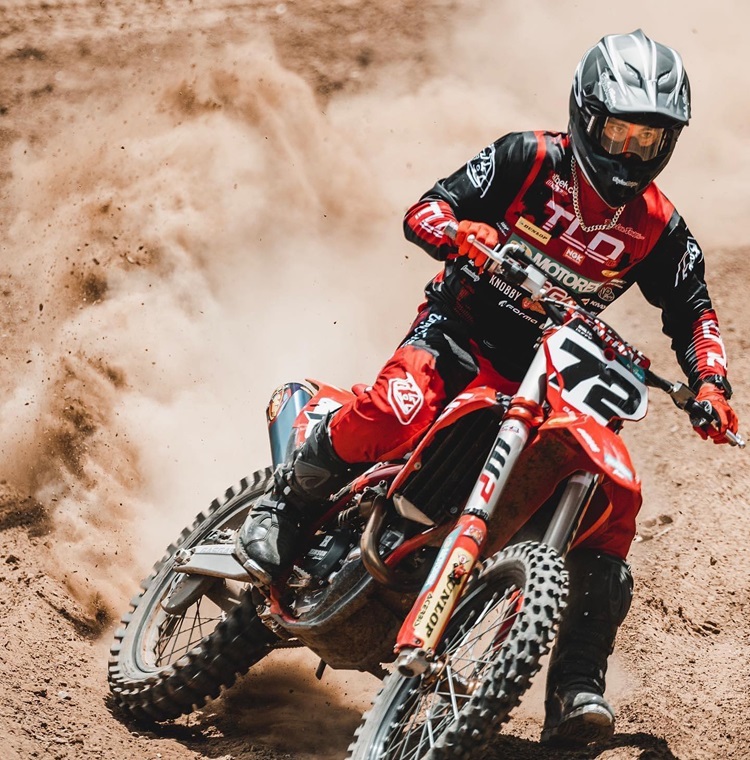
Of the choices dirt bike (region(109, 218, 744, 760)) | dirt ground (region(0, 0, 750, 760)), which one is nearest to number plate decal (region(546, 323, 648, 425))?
dirt bike (region(109, 218, 744, 760))

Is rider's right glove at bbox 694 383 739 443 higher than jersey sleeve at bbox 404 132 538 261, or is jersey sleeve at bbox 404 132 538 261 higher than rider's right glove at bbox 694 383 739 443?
jersey sleeve at bbox 404 132 538 261

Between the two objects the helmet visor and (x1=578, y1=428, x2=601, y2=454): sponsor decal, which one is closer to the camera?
(x1=578, y1=428, x2=601, y2=454): sponsor decal

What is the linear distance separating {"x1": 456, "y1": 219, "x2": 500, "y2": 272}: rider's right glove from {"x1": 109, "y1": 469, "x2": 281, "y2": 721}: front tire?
A: 6.83 feet

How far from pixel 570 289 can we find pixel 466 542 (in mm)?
1374

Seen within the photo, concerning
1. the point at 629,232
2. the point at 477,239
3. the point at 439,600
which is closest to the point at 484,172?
the point at 629,232

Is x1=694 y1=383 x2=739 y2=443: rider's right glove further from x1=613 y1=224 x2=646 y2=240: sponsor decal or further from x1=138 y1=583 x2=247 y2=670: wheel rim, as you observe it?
x1=138 y1=583 x2=247 y2=670: wheel rim

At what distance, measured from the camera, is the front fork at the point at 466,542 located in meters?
3.67

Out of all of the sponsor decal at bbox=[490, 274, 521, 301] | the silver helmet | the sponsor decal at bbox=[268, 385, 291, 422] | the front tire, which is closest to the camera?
the silver helmet

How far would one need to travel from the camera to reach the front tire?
525cm

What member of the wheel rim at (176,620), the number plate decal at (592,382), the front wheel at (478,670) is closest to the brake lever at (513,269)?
the number plate decal at (592,382)

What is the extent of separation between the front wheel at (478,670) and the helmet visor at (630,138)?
1.51m

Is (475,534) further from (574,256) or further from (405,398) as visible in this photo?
(574,256)

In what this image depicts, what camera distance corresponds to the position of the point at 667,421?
313 inches

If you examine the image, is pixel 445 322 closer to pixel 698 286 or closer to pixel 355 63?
pixel 698 286
